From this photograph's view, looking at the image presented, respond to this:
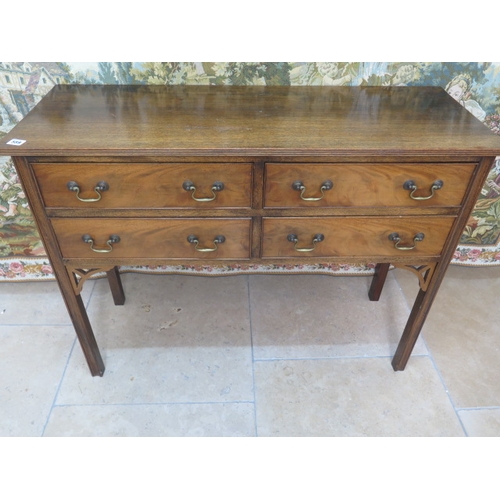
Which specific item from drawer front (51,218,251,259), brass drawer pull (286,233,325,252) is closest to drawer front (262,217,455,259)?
brass drawer pull (286,233,325,252)

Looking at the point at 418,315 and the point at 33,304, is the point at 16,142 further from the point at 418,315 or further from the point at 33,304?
the point at 418,315

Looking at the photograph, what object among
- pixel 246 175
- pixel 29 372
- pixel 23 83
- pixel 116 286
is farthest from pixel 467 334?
pixel 23 83

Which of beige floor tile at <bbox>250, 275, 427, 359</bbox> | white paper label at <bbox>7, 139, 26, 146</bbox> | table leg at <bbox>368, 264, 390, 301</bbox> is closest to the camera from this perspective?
white paper label at <bbox>7, 139, 26, 146</bbox>

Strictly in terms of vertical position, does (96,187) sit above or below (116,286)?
above

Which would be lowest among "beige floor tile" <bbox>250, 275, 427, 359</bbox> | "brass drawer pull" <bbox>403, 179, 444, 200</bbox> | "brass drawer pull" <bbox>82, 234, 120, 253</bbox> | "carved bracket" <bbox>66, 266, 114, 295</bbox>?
"beige floor tile" <bbox>250, 275, 427, 359</bbox>

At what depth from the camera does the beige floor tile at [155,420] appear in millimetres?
1636

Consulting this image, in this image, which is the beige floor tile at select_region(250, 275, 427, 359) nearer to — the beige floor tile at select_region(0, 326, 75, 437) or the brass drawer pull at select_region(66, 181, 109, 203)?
the beige floor tile at select_region(0, 326, 75, 437)

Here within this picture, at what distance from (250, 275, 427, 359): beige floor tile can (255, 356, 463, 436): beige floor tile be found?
0.22ft

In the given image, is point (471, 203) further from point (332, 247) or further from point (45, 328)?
point (45, 328)

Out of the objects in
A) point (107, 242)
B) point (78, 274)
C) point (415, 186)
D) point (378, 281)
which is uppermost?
point (415, 186)

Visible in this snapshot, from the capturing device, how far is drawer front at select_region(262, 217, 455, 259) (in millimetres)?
1393

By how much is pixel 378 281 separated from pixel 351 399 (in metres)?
0.58

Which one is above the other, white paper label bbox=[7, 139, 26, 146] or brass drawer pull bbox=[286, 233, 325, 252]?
white paper label bbox=[7, 139, 26, 146]

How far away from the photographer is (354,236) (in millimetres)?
1426
